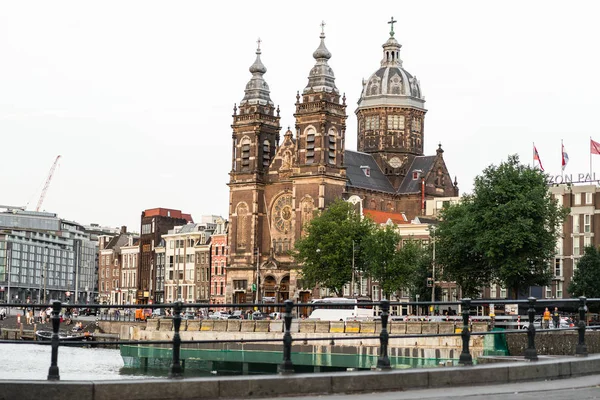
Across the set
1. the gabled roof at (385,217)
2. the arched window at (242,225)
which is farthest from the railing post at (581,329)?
the arched window at (242,225)

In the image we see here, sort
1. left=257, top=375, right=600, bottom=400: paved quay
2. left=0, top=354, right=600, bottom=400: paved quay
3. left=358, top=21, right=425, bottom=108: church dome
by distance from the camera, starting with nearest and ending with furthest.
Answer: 1. left=0, top=354, right=600, bottom=400: paved quay
2. left=257, top=375, right=600, bottom=400: paved quay
3. left=358, top=21, right=425, bottom=108: church dome

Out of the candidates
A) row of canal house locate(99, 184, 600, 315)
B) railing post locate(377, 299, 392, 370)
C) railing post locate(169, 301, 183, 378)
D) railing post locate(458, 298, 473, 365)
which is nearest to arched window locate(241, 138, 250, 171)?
row of canal house locate(99, 184, 600, 315)

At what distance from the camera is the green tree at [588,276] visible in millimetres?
97688

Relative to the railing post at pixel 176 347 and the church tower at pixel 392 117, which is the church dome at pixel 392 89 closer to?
the church tower at pixel 392 117

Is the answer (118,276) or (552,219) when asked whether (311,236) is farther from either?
(118,276)

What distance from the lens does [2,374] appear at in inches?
1031

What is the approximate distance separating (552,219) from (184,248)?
262 ft

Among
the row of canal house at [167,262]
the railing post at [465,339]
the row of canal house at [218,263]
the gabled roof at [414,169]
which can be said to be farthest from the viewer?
the row of canal house at [167,262]

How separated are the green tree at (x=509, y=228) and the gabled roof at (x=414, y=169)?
51.6 metres

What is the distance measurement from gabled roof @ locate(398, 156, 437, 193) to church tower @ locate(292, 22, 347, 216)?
17.2 meters

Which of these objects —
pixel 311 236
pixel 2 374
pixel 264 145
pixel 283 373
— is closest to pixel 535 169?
pixel 311 236

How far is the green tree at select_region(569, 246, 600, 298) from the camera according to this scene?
97688mm

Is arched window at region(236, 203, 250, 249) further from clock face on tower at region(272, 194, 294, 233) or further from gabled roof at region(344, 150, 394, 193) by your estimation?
gabled roof at region(344, 150, 394, 193)

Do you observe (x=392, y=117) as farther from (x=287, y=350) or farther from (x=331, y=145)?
(x=287, y=350)
